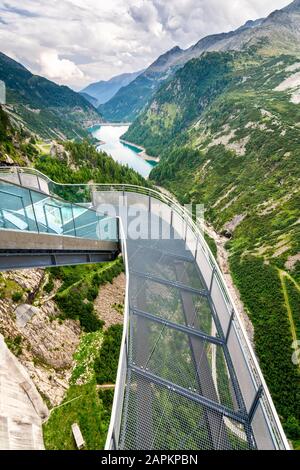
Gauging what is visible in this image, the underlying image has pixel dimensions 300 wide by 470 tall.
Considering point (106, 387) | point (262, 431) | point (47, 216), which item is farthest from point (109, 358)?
point (262, 431)

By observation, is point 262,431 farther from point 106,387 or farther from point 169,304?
point 106,387

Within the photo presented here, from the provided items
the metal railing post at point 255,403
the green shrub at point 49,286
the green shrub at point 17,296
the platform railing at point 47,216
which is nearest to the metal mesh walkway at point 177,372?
the metal railing post at point 255,403

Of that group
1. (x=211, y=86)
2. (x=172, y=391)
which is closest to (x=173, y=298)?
(x=172, y=391)

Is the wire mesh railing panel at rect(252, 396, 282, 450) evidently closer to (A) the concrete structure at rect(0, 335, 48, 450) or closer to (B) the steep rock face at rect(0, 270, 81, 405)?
(A) the concrete structure at rect(0, 335, 48, 450)

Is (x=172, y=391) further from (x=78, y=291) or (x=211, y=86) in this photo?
(x=211, y=86)

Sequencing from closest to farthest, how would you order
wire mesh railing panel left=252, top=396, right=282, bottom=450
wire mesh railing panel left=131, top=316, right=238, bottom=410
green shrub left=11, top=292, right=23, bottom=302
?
wire mesh railing panel left=252, top=396, right=282, bottom=450 → wire mesh railing panel left=131, top=316, right=238, bottom=410 → green shrub left=11, top=292, right=23, bottom=302

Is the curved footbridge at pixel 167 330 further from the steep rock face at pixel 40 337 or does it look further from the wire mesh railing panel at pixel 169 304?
the steep rock face at pixel 40 337

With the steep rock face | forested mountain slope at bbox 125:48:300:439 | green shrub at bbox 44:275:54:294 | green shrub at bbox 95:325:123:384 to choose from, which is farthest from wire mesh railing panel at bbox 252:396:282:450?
forested mountain slope at bbox 125:48:300:439
